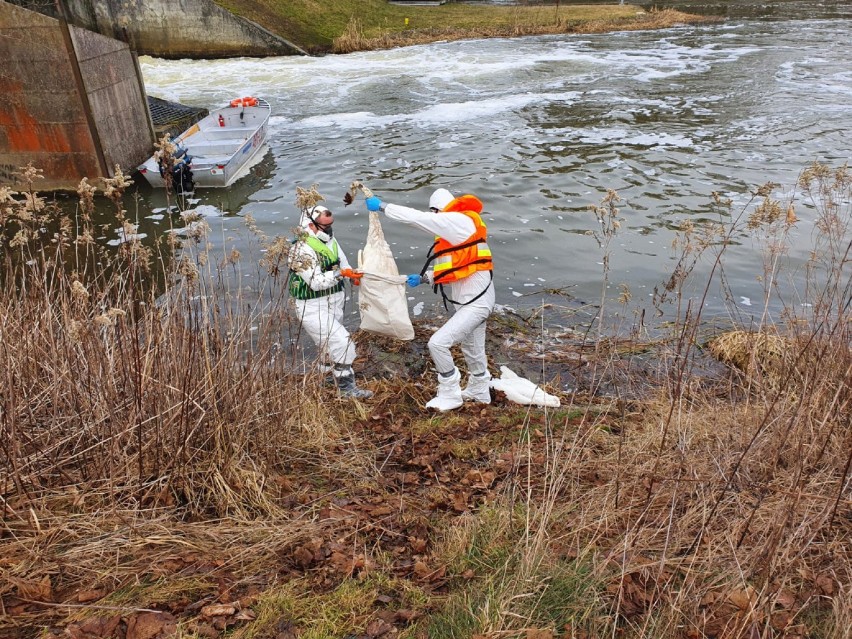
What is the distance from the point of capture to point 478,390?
6.72 meters

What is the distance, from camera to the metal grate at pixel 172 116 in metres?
17.5

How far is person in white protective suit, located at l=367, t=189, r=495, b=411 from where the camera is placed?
19.3 ft

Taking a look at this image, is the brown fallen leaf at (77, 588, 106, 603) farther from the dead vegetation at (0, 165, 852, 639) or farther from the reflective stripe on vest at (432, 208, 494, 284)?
the reflective stripe on vest at (432, 208, 494, 284)


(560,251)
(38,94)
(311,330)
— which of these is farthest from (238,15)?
(311,330)

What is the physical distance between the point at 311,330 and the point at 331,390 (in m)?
0.84

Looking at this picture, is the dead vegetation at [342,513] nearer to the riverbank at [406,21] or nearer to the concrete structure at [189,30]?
the concrete structure at [189,30]

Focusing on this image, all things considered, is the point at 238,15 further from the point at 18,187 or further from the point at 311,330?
the point at 311,330

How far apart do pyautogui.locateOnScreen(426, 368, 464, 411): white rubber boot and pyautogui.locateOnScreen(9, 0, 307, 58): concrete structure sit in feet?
94.0

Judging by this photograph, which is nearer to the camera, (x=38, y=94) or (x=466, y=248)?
(x=466, y=248)

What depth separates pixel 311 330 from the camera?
269 inches

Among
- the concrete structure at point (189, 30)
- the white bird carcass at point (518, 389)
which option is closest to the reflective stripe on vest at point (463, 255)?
the white bird carcass at point (518, 389)

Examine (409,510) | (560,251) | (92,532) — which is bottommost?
(560,251)

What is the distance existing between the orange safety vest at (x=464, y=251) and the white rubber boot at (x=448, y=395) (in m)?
1.06

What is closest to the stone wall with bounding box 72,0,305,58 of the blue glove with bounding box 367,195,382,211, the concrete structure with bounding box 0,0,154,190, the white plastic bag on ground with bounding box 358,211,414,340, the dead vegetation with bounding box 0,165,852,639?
the concrete structure with bounding box 0,0,154,190
